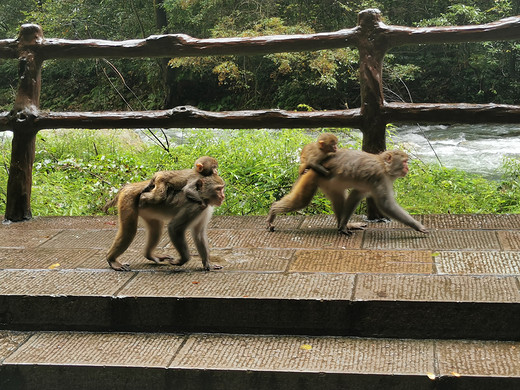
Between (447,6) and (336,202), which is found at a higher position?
(447,6)

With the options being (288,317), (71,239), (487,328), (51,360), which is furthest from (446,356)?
(71,239)

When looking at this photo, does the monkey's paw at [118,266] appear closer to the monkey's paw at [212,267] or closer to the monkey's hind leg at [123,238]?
the monkey's hind leg at [123,238]

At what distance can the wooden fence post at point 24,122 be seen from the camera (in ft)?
19.7

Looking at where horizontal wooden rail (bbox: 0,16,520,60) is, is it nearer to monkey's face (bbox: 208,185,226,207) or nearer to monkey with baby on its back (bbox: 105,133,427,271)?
monkey with baby on its back (bbox: 105,133,427,271)

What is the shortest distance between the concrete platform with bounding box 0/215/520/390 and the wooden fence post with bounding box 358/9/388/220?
3.95 feet

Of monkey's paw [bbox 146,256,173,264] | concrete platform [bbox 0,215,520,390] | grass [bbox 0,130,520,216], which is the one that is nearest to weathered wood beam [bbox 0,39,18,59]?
grass [bbox 0,130,520,216]

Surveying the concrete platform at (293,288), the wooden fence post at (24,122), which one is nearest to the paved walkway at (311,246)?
the concrete platform at (293,288)

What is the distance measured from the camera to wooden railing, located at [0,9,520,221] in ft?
17.7

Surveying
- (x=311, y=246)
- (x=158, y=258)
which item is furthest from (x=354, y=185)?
(x=158, y=258)

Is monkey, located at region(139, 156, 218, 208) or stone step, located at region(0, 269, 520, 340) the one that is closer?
stone step, located at region(0, 269, 520, 340)

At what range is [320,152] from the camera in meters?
5.29

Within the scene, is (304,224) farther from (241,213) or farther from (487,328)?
(487,328)

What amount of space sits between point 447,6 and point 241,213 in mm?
11634

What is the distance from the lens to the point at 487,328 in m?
3.58
